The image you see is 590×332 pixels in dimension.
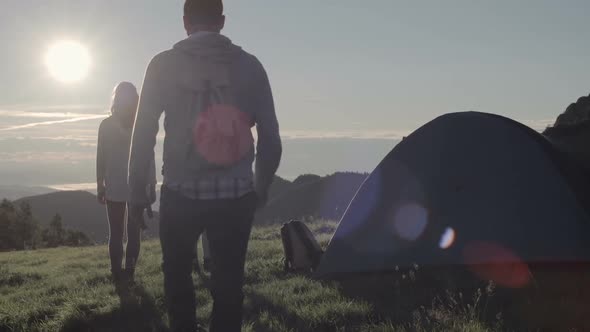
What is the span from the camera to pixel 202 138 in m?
3.52

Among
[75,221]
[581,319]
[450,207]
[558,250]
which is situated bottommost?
[75,221]

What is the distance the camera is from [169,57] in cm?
351

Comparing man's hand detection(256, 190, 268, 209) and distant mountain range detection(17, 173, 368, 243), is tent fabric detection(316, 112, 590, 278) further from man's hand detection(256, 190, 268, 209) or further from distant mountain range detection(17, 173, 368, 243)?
distant mountain range detection(17, 173, 368, 243)

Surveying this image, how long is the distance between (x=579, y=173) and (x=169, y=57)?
16.2 feet

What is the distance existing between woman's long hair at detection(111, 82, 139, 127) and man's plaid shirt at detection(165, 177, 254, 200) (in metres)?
4.32

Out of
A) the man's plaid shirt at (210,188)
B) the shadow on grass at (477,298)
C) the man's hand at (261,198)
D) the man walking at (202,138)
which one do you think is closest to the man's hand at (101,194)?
the shadow on grass at (477,298)

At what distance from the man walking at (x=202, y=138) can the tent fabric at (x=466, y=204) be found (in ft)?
11.0

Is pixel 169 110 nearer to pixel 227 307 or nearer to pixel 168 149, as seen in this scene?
pixel 168 149

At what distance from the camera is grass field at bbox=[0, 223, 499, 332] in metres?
5.49

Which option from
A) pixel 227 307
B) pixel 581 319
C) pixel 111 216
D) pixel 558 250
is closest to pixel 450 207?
pixel 558 250

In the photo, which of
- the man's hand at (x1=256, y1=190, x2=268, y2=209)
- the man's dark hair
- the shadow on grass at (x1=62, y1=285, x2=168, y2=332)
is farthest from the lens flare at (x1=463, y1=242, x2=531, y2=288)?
the man's dark hair

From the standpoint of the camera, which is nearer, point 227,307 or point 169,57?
point 169,57

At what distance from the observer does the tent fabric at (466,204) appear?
6.05 m

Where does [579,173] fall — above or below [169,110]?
below
